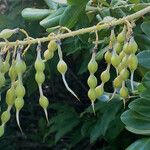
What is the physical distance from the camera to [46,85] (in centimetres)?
318

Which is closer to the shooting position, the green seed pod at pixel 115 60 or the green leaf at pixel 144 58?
the green seed pod at pixel 115 60

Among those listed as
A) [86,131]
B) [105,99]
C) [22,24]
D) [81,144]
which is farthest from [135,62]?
[81,144]

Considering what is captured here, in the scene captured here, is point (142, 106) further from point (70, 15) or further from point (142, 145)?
point (70, 15)

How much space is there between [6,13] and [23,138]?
0.81 meters

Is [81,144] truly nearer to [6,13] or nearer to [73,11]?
[6,13]

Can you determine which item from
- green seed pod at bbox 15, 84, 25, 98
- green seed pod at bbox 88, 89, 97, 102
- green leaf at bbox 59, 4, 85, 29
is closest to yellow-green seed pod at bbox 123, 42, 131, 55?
green seed pod at bbox 88, 89, 97, 102

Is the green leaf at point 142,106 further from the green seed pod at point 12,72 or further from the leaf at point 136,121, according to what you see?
the green seed pod at point 12,72

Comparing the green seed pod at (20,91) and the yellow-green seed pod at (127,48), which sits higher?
the yellow-green seed pod at (127,48)

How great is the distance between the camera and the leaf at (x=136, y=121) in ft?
5.03

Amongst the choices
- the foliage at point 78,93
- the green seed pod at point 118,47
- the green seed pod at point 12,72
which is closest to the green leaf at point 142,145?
the foliage at point 78,93

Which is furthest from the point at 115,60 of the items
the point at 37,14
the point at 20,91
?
the point at 37,14

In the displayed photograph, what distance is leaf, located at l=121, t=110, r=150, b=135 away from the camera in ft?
5.03

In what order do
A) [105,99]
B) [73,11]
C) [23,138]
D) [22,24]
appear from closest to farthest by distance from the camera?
[73,11] < [105,99] < [22,24] < [23,138]

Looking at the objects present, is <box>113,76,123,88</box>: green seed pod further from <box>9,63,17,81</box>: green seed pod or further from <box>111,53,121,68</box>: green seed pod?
<box>9,63,17,81</box>: green seed pod
